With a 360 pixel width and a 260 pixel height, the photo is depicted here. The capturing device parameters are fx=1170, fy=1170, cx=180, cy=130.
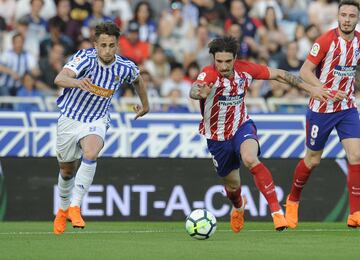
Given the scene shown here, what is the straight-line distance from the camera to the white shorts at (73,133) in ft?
38.9

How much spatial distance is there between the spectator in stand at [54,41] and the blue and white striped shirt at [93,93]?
23.2 ft

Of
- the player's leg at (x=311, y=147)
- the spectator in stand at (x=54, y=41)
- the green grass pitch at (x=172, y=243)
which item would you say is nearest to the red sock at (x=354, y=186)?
the green grass pitch at (x=172, y=243)

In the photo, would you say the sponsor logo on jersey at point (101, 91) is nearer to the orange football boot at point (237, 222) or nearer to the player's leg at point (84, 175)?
the player's leg at point (84, 175)

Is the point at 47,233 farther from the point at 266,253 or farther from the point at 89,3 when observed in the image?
the point at 89,3

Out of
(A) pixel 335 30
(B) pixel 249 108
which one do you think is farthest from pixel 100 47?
(B) pixel 249 108

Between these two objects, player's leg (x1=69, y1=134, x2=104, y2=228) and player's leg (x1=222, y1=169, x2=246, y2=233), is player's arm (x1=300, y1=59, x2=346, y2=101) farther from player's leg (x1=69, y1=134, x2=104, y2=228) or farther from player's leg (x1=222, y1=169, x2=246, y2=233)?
player's leg (x1=69, y1=134, x2=104, y2=228)

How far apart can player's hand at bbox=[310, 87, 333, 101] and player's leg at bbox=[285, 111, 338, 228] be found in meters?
0.74

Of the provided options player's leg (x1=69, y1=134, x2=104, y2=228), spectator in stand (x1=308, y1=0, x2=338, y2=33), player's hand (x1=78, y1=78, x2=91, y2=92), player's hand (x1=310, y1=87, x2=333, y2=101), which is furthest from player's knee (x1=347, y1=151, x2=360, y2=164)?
spectator in stand (x1=308, y1=0, x2=338, y2=33)

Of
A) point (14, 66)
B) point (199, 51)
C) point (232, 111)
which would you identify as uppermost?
point (232, 111)

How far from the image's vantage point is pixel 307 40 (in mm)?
20656

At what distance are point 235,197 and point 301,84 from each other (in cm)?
158

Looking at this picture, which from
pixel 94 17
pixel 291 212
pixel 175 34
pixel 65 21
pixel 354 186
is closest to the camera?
pixel 354 186

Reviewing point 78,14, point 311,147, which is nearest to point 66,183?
point 311,147

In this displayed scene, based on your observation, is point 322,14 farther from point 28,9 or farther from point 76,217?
point 76,217
